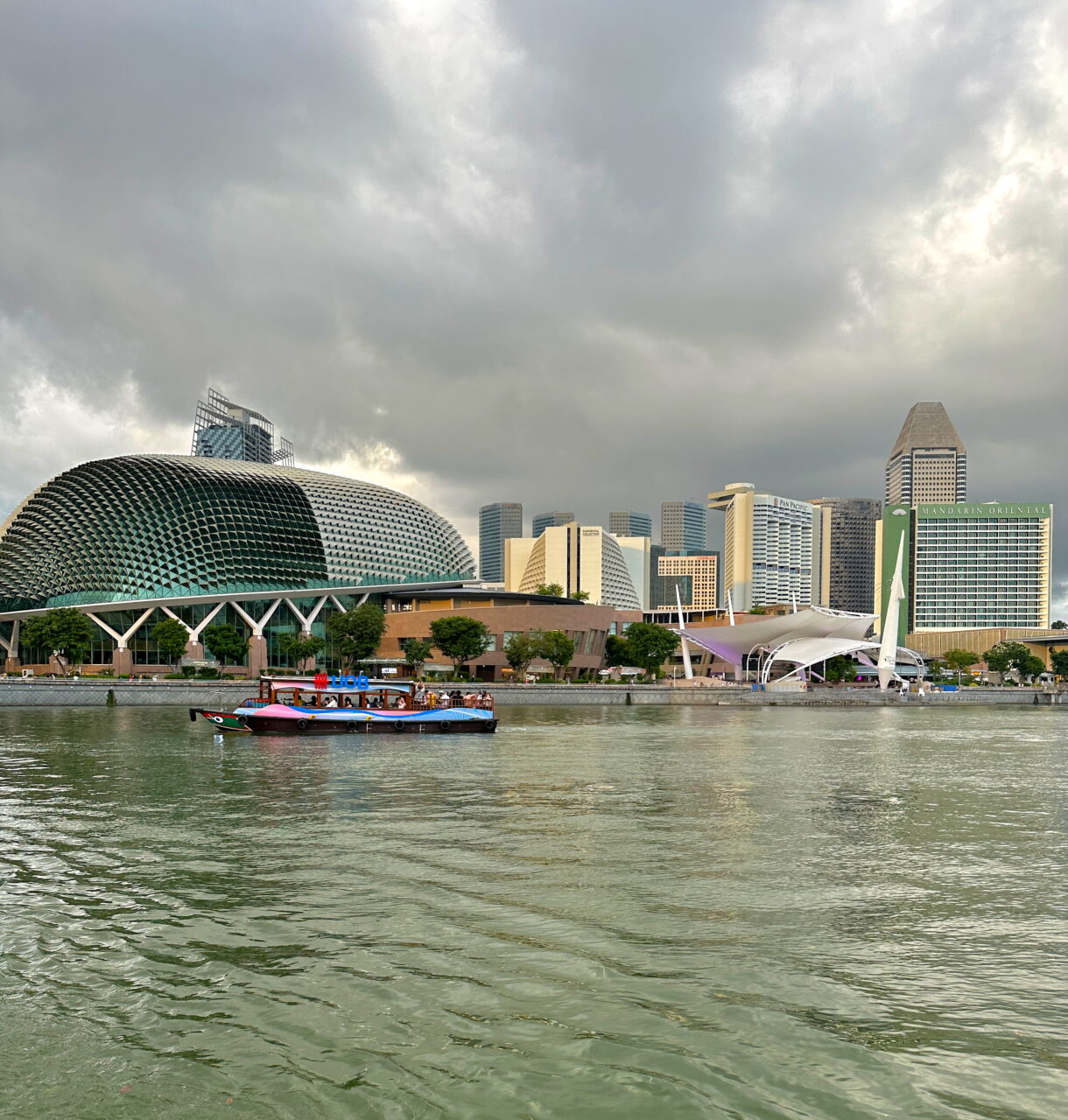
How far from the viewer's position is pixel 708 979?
43.7ft

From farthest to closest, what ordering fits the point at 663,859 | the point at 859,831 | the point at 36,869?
the point at 859,831
the point at 663,859
the point at 36,869

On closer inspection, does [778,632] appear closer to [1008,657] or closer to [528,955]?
[1008,657]

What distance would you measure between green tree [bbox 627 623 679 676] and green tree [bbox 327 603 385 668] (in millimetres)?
31222

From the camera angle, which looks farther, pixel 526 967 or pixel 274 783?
pixel 274 783

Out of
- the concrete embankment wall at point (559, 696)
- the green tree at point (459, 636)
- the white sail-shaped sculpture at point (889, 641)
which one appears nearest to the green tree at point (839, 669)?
the white sail-shaped sculpture at point (889, 641)

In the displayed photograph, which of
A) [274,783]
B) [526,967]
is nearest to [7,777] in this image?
[274,783]

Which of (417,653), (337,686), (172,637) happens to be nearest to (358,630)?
(417,653)

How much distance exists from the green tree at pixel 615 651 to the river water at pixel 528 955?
340 ft

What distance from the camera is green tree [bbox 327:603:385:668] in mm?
117000

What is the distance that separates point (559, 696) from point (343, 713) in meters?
50.7

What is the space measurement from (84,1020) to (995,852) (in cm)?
1935

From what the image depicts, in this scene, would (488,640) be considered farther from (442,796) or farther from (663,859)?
(663,859)

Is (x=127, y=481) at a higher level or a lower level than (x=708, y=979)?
higher

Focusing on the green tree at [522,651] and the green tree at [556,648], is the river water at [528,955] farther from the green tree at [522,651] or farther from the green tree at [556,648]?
the green tree at [556,648]
